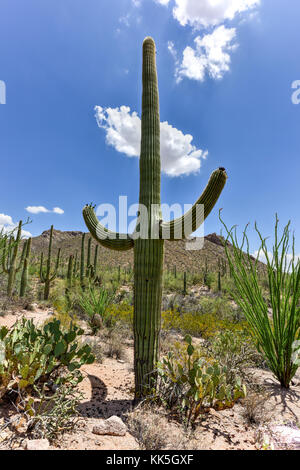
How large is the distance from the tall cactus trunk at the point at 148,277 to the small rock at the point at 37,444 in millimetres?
1347

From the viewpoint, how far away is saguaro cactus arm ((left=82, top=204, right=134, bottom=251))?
149 inches

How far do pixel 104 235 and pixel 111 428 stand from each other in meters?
2.45

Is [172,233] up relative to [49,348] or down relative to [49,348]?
up

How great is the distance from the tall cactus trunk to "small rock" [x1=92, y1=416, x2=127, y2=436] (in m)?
0.72

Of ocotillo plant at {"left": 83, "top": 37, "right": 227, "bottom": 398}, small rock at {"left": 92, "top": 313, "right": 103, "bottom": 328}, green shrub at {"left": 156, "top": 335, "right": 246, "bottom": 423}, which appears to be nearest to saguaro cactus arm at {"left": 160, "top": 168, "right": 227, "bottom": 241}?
ocotillo plant at {"left": 83, "top": 37, "right": 227, "bottom": 398}

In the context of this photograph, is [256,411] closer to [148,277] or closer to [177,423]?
[177,423]

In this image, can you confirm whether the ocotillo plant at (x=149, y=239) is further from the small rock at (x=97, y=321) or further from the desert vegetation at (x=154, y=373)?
the small rock at (x=97, y=321)

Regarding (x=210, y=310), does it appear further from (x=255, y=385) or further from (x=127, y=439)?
(x=127, y=439)

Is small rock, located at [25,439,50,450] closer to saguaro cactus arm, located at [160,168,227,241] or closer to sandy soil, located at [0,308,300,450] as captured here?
sandy soil, located at [0,308,300,450]

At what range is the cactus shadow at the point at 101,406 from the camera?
9.39ft

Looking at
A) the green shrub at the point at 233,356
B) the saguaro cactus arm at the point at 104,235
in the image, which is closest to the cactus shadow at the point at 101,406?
the green shrub at the point at 233,356

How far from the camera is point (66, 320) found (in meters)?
6.73

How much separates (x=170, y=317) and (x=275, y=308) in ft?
13.7
